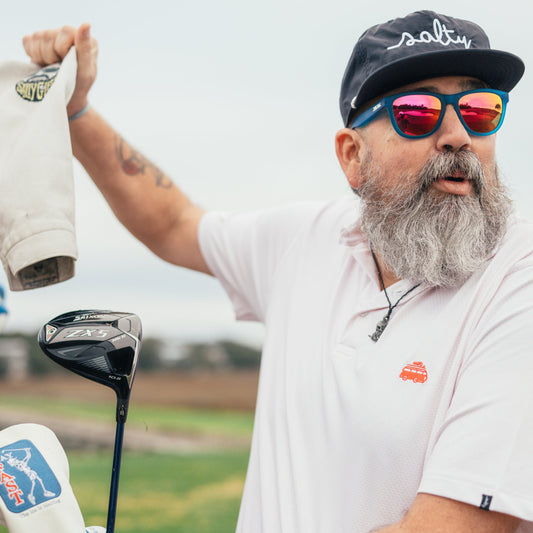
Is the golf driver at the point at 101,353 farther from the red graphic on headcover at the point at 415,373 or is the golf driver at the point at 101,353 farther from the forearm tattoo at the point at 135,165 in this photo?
the forearm tattoo at the point at 135,165

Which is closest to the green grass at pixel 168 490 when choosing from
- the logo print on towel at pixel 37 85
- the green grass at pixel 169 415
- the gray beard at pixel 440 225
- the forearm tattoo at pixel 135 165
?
the green grass at pixel 169 415

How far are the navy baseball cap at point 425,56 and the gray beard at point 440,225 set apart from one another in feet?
0.89

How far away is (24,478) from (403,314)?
3.65 ft

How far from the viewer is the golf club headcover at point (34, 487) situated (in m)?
1.71

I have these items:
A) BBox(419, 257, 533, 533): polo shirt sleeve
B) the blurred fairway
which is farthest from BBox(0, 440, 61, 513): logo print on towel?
the blurred fairway

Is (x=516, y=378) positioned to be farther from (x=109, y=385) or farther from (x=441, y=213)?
(x=109, y=385)

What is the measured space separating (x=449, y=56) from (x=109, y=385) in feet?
4.44

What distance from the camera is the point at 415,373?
2.03 metres

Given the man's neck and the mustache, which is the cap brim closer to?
the mustache

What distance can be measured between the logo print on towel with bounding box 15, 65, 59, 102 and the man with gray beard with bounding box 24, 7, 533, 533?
111mm

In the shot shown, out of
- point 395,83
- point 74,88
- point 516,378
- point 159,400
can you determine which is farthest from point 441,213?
point 159,400

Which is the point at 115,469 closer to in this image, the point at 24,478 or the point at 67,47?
the point at 24,478

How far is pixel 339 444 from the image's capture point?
212cm

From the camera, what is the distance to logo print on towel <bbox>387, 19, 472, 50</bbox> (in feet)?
7.57
